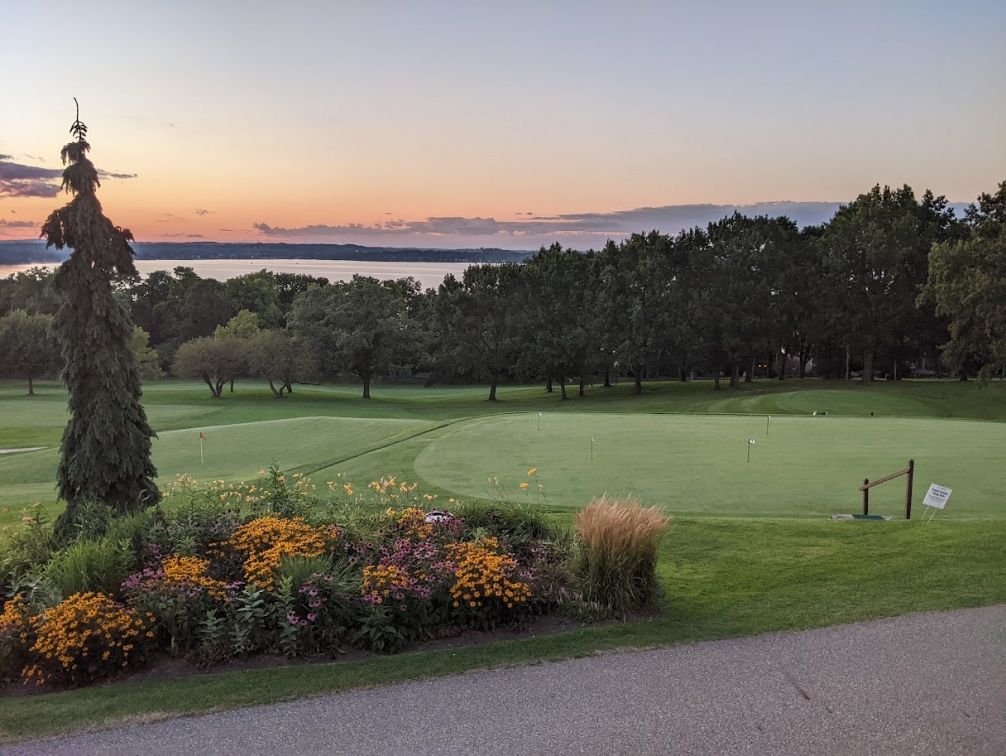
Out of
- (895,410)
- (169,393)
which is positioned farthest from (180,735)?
(169,393)

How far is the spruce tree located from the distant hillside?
390 mm

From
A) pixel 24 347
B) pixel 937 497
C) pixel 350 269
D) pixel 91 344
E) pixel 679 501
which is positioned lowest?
pixel 24 347

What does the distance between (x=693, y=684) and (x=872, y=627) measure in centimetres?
210

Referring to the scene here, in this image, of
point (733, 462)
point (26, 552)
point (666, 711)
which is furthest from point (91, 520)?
point (733, 462)

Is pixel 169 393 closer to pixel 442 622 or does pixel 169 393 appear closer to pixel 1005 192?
pixel 442 622

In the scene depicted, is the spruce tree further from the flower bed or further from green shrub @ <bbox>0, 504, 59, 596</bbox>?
the flower bed

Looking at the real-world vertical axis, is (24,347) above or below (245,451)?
above

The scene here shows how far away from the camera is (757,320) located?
4428cm

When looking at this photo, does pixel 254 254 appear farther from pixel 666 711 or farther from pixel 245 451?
pixel 666 711

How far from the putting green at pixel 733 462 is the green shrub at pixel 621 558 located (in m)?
4.31

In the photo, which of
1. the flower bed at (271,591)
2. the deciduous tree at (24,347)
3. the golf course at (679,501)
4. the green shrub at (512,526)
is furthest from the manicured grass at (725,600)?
the deciduous tree at (24,347)

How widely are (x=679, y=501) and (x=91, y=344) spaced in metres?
8.66

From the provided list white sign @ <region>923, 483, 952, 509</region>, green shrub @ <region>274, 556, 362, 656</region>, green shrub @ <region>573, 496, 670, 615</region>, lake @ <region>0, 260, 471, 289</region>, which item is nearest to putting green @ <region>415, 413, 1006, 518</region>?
white sign @ <region>923, 483, 952, 509</region>

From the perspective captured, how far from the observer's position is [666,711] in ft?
15.4
